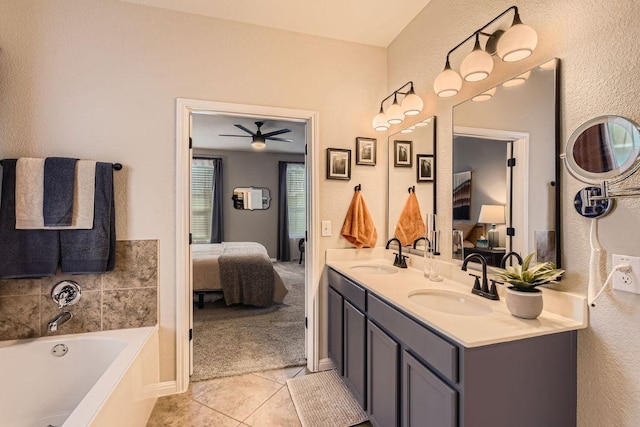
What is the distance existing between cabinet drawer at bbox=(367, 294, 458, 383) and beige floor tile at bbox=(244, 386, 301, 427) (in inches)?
33.7

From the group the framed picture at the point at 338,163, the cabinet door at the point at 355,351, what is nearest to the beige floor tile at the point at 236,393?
the cabinet door at the point at 355,351

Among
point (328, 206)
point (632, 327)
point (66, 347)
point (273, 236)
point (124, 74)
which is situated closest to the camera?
point (632, 327)

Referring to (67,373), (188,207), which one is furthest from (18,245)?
(188,207)

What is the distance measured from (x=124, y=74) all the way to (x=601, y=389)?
2.97 meters

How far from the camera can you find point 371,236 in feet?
8.14

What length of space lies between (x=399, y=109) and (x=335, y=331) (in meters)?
1.68

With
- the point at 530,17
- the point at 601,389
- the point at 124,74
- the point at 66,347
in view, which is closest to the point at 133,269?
the point at 66,347

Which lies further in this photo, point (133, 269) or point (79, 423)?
point (133, 269)

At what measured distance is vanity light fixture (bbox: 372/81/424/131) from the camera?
205 centimetres

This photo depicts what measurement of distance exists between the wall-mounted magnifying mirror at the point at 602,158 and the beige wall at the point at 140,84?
61.1 inches

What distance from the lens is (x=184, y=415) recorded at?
1900mm

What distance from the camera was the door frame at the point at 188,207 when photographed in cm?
212

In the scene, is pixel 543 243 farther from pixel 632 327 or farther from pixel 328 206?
pixel 328 206

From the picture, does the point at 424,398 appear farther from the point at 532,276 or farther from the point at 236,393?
the point at 236,393
